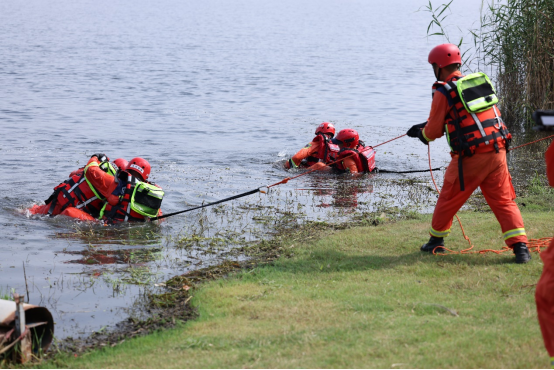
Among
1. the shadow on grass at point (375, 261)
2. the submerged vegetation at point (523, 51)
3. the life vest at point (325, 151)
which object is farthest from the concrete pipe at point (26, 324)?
the submerged vegetation at point (523, 51)

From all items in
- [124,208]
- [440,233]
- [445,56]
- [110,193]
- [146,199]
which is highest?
[445,56]

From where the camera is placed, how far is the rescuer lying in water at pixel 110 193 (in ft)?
29.6

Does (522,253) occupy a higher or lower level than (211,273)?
higher

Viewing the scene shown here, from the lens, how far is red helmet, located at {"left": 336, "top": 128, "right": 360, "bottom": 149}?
12781mm

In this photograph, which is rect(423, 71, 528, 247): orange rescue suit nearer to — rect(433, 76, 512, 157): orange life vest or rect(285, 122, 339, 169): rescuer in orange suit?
rect(433, 76, 512, 157): orange life vest

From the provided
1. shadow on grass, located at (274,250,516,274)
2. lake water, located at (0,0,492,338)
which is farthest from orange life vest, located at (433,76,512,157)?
lake water, located at (0,0,492,338)

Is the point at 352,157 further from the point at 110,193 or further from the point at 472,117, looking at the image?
the point at 472,117

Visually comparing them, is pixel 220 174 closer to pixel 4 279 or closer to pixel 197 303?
pixel 4 279

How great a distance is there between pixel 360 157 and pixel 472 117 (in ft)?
21.9

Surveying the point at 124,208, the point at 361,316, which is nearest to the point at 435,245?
the point at 361,316

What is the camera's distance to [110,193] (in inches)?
361

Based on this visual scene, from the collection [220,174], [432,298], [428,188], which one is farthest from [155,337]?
[220,174]

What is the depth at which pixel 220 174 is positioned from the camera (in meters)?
13.8

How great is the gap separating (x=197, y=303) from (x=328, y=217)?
416cm
